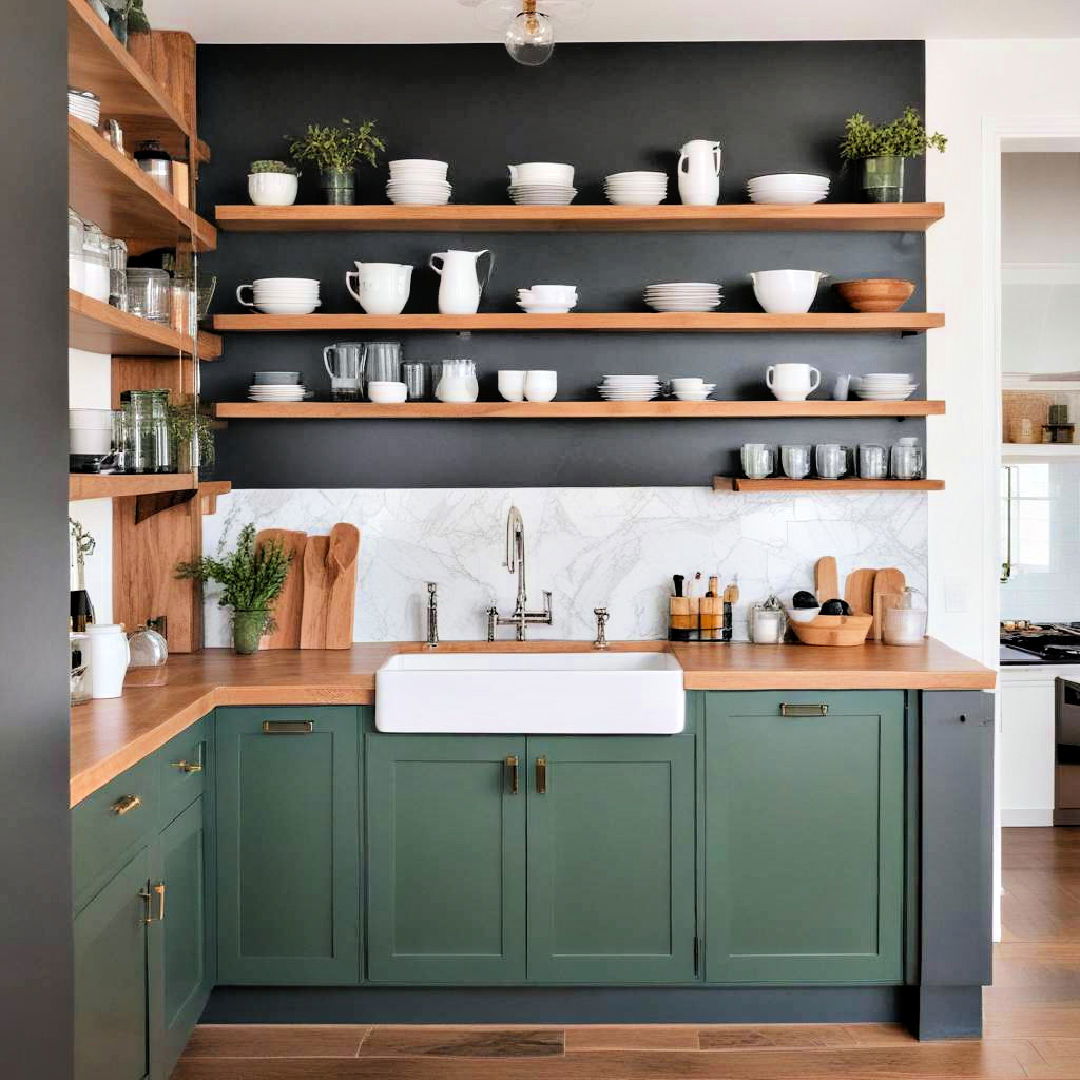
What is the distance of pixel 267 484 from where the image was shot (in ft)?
13.2

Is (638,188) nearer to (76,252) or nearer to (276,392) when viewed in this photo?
(276,392)

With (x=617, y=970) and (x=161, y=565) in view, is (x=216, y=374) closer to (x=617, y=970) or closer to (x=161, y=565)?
(x=161, y=565)

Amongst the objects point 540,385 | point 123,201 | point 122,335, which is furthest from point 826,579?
point 123,201

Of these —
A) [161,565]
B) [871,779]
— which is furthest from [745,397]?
[161,565]

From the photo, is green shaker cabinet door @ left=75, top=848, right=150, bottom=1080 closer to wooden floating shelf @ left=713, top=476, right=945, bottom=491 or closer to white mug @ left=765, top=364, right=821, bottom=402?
wooden floating shelf @ left=713, top=476, right=945, bottom=491

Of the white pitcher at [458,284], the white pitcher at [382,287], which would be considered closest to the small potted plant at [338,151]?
the white pitcher at [382,287]

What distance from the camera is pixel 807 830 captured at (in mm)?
3348

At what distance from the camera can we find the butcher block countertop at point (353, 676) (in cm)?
278

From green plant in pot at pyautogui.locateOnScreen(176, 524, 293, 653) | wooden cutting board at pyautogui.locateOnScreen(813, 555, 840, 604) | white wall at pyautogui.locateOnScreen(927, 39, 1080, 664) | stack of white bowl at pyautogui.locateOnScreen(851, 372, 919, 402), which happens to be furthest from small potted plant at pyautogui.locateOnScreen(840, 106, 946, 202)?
green plant in pot at pyautogui.locateOnScreen(176, 524, 293, 653)

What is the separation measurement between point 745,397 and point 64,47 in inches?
114

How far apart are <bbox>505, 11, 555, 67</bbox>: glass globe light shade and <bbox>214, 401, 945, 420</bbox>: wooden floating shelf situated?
123 cm

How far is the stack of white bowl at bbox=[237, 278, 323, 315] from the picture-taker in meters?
3.79

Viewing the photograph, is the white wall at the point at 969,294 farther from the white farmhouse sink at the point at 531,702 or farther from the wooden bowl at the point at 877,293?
the white farmhouse sink at the point at 531,702

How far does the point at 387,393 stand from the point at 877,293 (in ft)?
4.92
